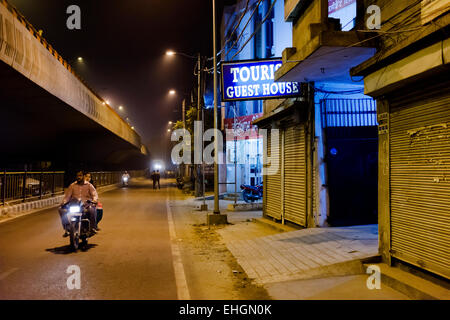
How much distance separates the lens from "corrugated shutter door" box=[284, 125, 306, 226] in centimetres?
1120

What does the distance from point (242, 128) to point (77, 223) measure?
1745cm

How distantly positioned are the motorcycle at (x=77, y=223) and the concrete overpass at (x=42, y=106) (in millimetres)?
6751

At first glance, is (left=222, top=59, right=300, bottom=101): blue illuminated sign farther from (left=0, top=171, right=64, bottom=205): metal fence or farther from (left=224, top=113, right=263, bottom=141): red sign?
(left=224, top=113, right=263, bottom=141): red sign

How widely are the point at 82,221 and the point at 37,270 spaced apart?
2.30m

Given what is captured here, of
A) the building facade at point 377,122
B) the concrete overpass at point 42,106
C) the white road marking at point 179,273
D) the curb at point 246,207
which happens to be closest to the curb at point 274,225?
the building facade at point 377,122

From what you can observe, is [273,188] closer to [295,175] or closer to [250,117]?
[295,175]

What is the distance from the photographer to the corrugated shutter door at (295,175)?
1120 cm

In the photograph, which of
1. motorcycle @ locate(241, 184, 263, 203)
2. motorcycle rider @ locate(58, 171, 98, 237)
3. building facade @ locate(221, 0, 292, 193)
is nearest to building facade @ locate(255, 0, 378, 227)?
motorcycle rider @ locate(58, 171, 98, 237)

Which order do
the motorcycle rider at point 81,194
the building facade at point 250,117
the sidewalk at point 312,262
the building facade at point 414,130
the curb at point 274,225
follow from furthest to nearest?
the building facade at point 250,117, the curb at point 274,225, the motorcycle rider at point 81,194, the sidewalk at point 312,262, the building facade at point 414,130

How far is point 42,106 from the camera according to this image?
834 inches

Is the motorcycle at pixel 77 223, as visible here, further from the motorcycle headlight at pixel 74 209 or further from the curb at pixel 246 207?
the curb at pixel 246 207

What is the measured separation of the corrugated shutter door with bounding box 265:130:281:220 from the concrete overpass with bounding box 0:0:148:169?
9.64 meters

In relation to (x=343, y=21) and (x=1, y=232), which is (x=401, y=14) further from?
(x=1, y=232)
